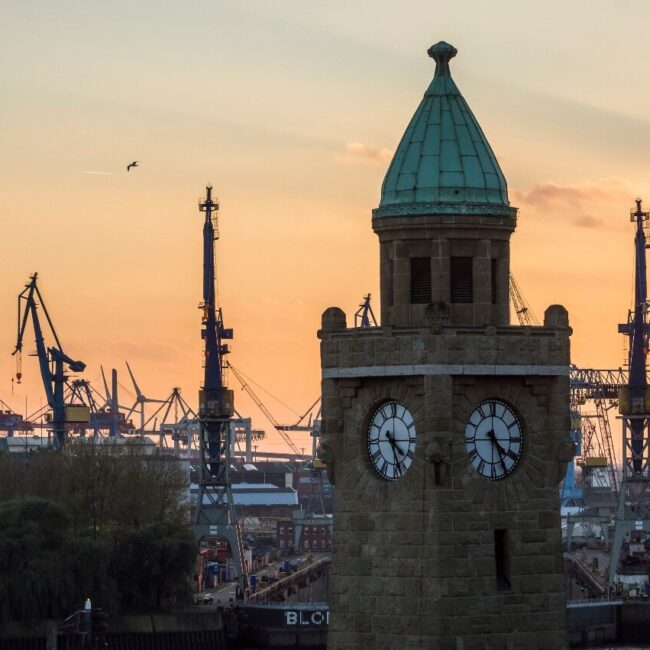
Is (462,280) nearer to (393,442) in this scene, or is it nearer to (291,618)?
(393,442)

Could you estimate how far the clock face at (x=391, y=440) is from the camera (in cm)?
4278

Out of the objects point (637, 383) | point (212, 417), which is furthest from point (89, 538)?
point (637, 383)

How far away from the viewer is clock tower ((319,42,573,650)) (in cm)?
4225

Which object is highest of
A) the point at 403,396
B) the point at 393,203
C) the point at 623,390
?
the point at 623,390

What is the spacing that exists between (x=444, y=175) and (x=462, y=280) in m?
1.69

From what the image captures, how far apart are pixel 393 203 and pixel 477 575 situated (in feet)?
19.9

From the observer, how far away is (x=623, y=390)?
196m

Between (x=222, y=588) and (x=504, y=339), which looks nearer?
(x=504, y=339)

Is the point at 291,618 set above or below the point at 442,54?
below

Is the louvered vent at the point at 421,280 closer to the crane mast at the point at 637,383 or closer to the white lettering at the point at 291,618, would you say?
the white lettering at the point at 291,618

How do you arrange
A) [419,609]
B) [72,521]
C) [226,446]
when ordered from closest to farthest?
1. [419,609]
2. [72,521]
3. [226,446]

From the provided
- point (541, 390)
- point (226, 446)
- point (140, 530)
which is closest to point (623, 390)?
point (226, 446)

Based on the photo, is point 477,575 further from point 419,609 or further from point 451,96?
point 451,96

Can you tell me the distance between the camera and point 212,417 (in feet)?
611
